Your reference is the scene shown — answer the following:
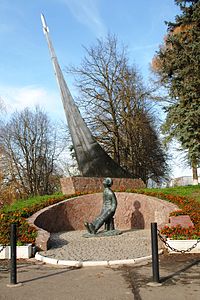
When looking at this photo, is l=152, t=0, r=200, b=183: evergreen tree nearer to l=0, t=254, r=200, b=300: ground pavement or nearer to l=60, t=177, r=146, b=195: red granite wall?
l=60, t=177, r=146, b=195: red granite wall

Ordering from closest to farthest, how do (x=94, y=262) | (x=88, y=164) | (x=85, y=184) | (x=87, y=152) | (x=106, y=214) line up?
(x=94, y=262) → (x=106, y=214) → (x=85, y=184) → (x=88, y=164) → (x=87, y=152)

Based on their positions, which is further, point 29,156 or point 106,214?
point 29,156

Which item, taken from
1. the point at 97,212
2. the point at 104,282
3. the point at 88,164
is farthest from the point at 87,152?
the point at 104,282

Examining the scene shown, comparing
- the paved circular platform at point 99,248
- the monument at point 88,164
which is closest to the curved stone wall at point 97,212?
the monument at point 88,164

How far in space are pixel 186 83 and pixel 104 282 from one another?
12838 mm

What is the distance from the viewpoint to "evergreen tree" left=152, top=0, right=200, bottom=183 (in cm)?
1611

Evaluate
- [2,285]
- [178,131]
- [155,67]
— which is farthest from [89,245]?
[155,67]

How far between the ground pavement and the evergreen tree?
10.2 m

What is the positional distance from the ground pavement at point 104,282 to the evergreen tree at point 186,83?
10.2m

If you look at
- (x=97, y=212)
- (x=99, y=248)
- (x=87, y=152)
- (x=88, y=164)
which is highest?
(x=87, y=152)

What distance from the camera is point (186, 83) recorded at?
16.2 metres

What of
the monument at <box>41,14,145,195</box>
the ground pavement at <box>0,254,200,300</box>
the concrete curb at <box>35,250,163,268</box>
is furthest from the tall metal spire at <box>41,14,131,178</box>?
the ground pavement at <box>0,254,200,300</box>

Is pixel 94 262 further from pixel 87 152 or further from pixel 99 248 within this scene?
pixel 87 152

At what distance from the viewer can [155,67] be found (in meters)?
27.7
